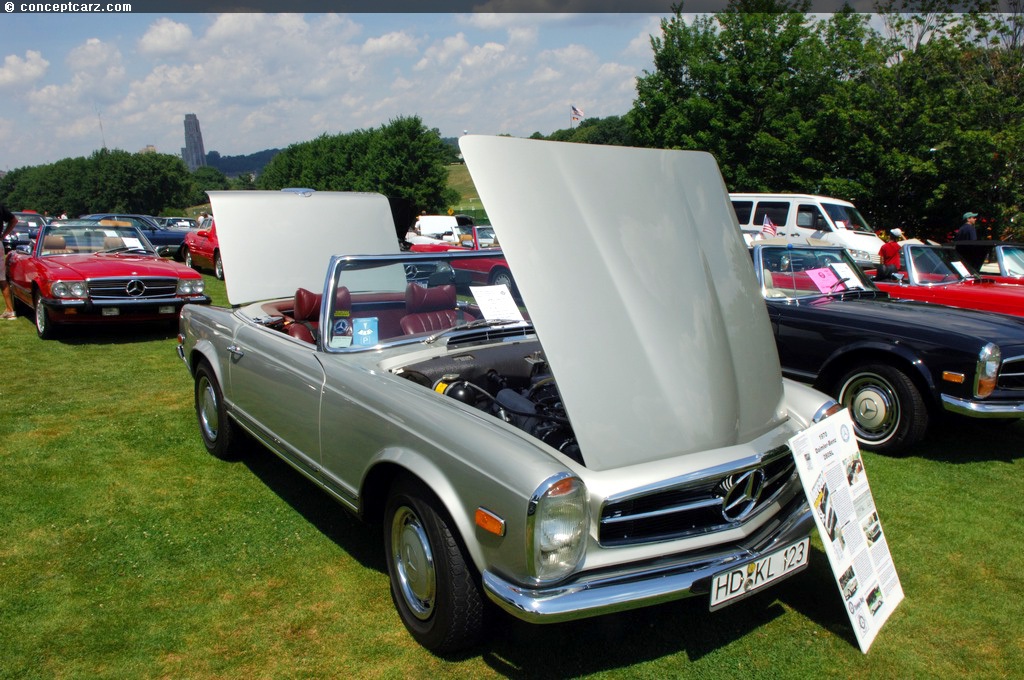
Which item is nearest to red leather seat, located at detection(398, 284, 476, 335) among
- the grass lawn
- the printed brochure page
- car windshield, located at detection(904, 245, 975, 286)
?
the grass lawn

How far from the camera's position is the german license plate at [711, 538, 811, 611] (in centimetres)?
255

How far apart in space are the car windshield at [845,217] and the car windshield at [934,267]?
854 centimetres

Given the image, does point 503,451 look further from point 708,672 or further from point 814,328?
point 814,328

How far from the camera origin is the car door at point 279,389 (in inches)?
143

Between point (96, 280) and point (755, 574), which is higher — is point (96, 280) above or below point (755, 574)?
above

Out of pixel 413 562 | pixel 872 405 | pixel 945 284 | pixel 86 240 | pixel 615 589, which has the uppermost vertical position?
pixel 86 240

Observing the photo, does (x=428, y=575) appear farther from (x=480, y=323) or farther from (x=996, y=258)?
(x=996, y=258)

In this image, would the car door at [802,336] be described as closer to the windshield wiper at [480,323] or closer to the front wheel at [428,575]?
the windshield wiper at [480,323]

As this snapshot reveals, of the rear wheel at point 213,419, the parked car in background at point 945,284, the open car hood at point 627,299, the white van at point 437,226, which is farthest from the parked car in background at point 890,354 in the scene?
the white van at point 437,226

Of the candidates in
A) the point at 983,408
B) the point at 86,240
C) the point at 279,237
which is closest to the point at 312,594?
the point at 279,237

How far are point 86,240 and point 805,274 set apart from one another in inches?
385

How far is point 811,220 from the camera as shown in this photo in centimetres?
1642

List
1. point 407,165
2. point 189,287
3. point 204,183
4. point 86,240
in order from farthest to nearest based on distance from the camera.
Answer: point 204,183, point 407,165, point 86,240, point 189,287

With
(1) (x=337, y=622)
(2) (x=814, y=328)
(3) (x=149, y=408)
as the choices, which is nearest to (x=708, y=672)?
(1) (x=337, y=622)
